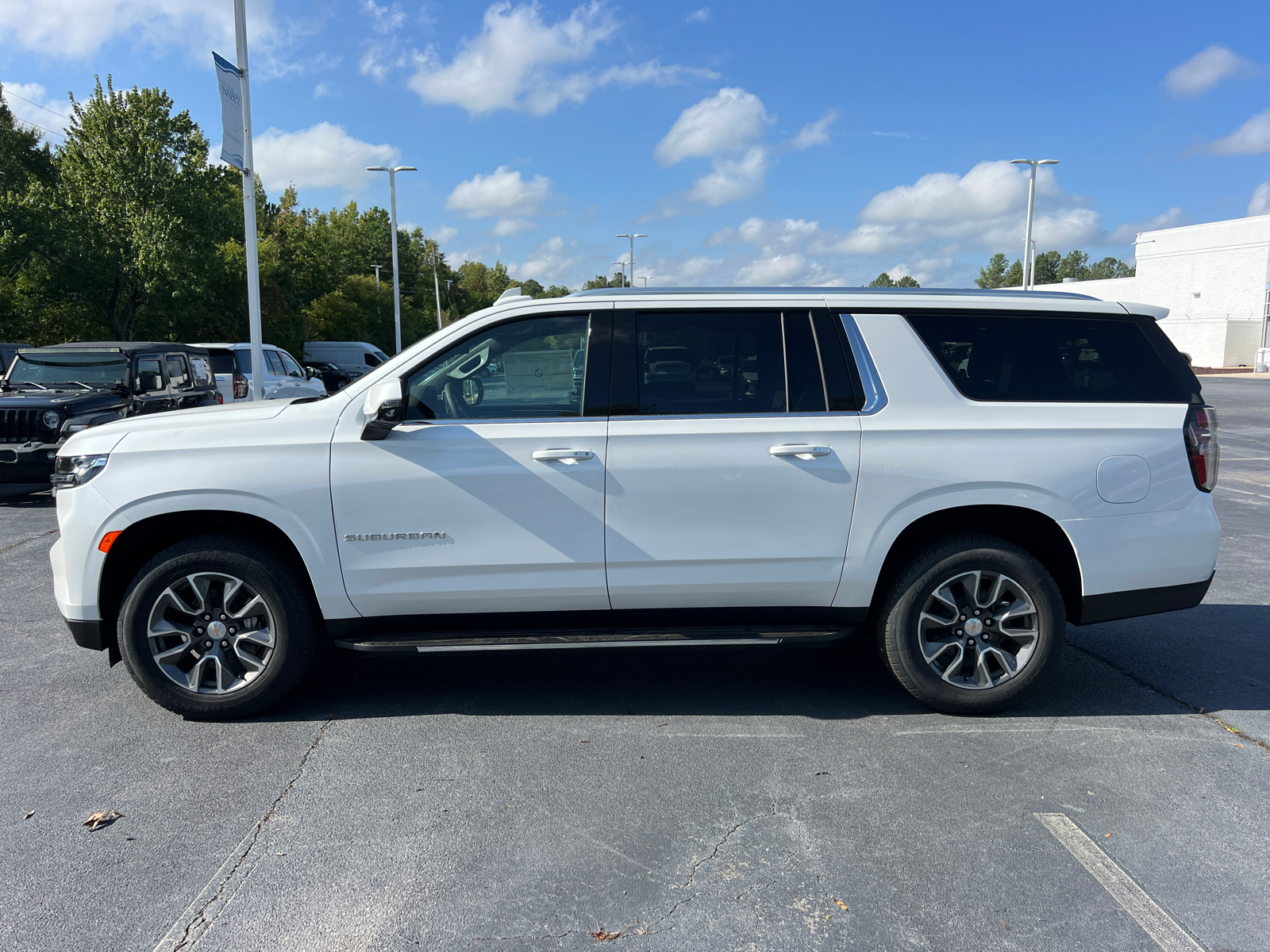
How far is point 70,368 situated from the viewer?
11.3 m

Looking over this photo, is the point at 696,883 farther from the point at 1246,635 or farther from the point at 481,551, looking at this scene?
the point at 1246,635

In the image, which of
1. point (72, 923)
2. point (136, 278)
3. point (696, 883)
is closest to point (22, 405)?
point (72, 923)

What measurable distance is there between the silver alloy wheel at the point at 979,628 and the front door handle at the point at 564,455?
5.56 ft

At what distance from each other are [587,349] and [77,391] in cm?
931

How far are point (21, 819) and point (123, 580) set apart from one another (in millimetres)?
1226

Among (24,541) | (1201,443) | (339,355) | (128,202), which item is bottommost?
(24,541)

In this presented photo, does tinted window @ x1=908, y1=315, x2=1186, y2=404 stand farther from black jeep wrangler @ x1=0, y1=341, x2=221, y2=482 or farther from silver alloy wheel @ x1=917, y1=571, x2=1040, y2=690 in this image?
black jeep wrangler @ x1=0, y1=341, x2=221, y2=482

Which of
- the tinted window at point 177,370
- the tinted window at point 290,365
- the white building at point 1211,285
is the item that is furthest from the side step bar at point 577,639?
Answer: the white building at point 1211,285

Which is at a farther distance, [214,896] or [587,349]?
[587,349]

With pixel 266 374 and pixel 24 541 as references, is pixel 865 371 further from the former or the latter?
pixel 266 374

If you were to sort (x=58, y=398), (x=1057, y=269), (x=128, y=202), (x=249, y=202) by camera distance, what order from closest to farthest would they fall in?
(x=58, y=398) < (x=249, y=202) < (x=128, y=202) < (x=1057, y=269)

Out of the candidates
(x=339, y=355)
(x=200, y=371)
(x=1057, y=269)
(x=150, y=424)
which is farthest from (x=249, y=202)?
(x=1057, y=269)

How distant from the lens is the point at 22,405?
1019 cm

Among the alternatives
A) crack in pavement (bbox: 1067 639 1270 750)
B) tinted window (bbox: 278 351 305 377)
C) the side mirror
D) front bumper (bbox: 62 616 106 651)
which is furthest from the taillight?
tinted window (bbox: 278 351 305 377)
